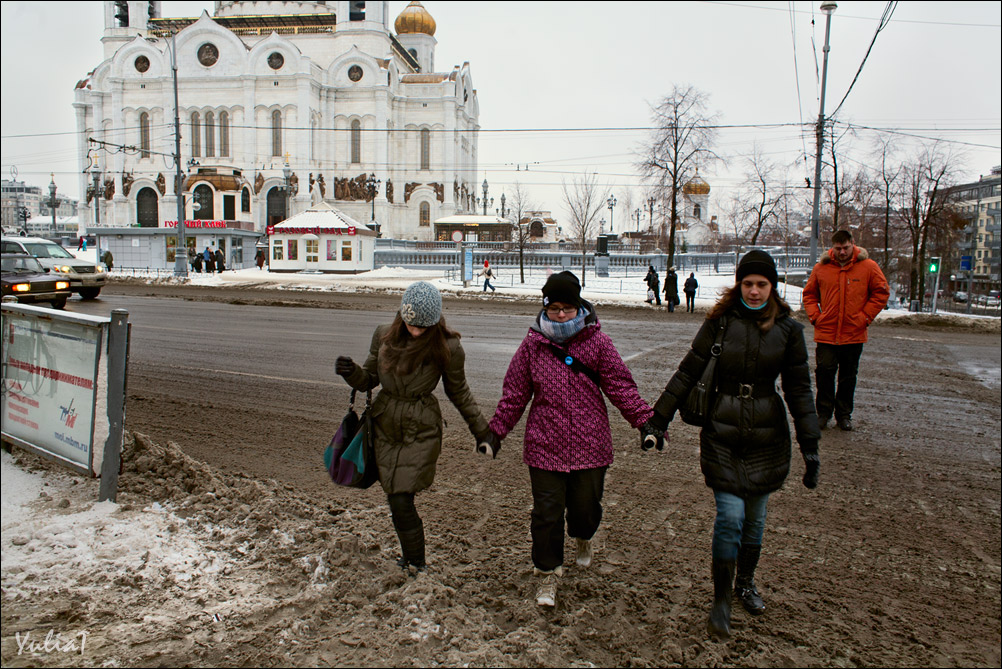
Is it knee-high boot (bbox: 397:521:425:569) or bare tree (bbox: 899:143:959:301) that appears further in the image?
bare tree (bbox: 899:143:959:301)

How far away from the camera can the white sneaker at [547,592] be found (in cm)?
349

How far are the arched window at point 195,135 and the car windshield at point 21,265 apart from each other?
53.1 metres

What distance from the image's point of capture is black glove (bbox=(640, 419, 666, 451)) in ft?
11.6

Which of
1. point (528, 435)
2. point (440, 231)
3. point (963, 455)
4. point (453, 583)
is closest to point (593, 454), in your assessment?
point (528, 435)

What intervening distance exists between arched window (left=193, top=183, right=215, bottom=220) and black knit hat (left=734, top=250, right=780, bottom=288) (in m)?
63.7

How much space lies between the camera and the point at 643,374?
400 inches

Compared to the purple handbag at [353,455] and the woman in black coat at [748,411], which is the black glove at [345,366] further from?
the woman in black coat at [748,411]

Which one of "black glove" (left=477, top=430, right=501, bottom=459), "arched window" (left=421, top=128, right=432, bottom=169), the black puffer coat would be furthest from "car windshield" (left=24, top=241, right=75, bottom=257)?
"arched window" (left=421, top=128, right=432, bottom=169)

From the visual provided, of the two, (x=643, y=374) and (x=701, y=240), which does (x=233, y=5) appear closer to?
(x=701, y=240)

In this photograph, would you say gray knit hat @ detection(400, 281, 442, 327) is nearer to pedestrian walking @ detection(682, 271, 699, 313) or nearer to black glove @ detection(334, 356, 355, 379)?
black glove @ detection(334, 356, 355, 379)

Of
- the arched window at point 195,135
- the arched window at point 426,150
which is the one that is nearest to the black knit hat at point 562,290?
the arched window at point 426,150

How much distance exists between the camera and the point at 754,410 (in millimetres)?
3350

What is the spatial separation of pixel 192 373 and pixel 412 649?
25.0 ft

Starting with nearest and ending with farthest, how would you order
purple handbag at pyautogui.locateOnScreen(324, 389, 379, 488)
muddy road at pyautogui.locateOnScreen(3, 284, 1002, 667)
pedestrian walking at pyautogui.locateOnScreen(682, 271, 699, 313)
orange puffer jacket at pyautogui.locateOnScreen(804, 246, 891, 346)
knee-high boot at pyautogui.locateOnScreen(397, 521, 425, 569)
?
muddy road at pyautogui.locateOnScreen(3, 284, 1002, 667), purple handbag at pyautogui.locateOnScreen(324, 389, 379, 488), knee-high boot at pyautogui.locateOnScreen(397, 521, 425, 569), orange puffer jacket at pyautogui.locateOnScreen(804, 246, 891, 346), pedestrian walking at pyautogui.locateOnScreen(682, 271, 699, 313)
